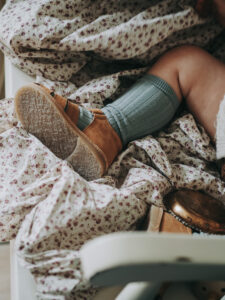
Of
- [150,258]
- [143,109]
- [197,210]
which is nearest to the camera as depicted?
[150,258]

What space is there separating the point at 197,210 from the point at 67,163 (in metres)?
0.28

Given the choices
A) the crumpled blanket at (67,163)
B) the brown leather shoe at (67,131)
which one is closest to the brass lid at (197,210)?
the crumpled blanket at (67,163)

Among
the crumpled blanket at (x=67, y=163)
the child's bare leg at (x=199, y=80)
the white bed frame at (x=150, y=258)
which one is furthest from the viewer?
the child's bare leg at (x=199, y=80)

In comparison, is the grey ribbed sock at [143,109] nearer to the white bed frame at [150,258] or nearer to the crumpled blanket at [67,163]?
the crumpled blanket at [67,163]

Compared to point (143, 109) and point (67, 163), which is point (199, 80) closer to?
point (143, 109)

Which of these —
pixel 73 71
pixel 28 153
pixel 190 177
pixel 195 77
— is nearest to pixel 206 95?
pixel 195 77

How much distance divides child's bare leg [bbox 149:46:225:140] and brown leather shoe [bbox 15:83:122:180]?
219mm

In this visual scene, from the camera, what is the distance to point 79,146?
0.75m

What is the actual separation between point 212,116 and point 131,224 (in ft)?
1.16

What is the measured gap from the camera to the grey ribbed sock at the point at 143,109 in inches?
32.4

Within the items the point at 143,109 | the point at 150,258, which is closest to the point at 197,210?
the point at 143,109

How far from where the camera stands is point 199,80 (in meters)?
0.89

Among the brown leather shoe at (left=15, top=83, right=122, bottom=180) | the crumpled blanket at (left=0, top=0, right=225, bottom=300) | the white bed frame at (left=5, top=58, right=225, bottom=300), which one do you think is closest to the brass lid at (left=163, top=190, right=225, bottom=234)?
the crumpled blanket at (left=0, top=0, right=225, bottom=300)

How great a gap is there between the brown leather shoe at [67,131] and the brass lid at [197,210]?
0.16m
